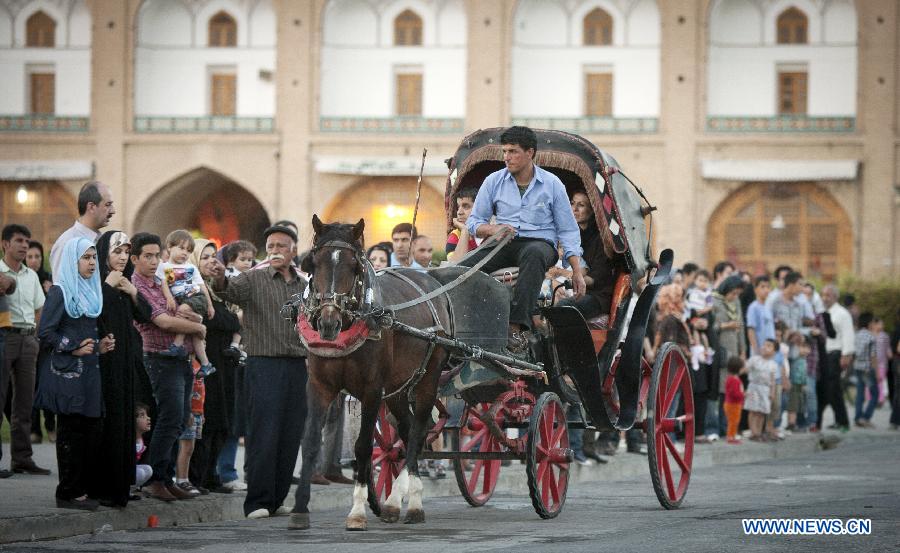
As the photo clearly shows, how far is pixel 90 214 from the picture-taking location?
30.6ft

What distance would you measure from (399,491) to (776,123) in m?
34.1

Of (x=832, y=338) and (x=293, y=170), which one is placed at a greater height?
(x=293, y=170)

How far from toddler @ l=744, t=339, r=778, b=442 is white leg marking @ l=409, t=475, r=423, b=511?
9.41 meters

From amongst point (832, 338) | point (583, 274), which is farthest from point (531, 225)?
point (832, 338)

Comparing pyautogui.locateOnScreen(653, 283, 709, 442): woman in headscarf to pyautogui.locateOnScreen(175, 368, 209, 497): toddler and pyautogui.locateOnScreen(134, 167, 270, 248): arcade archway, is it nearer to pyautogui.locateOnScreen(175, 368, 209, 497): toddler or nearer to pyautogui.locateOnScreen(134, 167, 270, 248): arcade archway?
pyautogui.locateOnScreen(175, 368, 209, 497): toddler

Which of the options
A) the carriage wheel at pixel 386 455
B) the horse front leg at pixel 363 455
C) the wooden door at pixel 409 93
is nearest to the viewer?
the horse front leg at pixel 363 455

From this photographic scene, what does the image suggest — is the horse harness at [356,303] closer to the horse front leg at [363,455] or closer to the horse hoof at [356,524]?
the horse front leg at [363,455]

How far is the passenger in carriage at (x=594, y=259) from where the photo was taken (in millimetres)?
11016

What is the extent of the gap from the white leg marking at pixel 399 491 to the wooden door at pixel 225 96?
35.0 metres

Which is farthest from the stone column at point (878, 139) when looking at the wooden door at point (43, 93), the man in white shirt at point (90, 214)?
the man in white shirt at point (90, 214)

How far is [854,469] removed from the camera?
15.1 meters

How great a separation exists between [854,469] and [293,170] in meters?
28.9

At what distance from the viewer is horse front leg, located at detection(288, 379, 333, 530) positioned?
8.74 meters

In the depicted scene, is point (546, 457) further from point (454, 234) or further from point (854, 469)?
point (854, 469)
